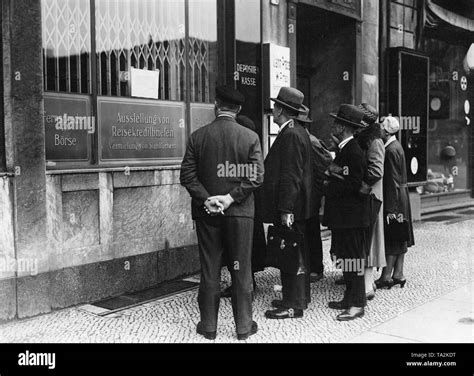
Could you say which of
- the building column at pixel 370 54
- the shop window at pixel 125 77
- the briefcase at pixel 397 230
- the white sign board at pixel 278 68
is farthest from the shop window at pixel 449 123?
the shop window at pixel 125 77

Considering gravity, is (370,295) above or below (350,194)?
below

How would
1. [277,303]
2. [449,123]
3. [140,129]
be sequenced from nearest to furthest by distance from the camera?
[277,303] < [140,129] < [449,123]

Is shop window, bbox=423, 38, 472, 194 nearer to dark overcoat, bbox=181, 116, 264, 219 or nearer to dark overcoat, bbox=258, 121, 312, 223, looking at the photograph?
dark overcoat, bbox=258, 121, 312, 223

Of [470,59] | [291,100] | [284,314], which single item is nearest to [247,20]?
[291,100]

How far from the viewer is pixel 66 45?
6.40m

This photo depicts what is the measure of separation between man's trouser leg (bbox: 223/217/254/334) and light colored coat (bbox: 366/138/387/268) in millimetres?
1538

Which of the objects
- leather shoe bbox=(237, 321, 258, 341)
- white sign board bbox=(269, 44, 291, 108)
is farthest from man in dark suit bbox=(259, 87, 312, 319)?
white sign board bbox=(269, 44, 291, 108)

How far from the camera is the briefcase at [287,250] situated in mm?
5586

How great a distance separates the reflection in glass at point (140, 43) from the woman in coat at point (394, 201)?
8.82 feet

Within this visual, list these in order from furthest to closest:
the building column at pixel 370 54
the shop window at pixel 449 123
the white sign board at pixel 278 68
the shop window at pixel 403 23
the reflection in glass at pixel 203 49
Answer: the shop window at pixel 449 123, the shop window at pixel 403 23, the building column at pixel 370 54, the white sign board at pixel 278 68, the reflection in glass at pixel 203 49

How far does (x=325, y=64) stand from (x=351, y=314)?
253 inches

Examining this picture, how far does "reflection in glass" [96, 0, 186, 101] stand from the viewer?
22.3 ft

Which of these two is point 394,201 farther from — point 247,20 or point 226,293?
point 247,20

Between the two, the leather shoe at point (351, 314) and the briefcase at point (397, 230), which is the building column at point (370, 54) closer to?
the briefcase at point (397, 230)
